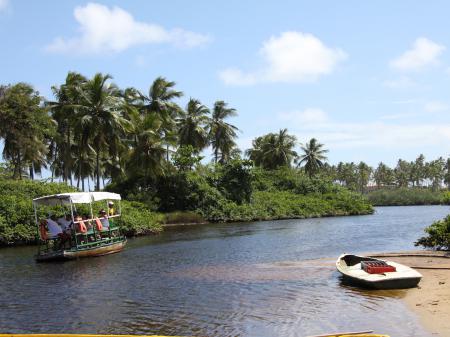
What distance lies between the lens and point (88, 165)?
71.6 metres

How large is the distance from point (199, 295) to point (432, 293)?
7.24 metres

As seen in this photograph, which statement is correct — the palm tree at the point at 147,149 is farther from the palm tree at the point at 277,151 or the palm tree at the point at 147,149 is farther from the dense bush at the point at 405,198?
the dense bush at the point at 405,198

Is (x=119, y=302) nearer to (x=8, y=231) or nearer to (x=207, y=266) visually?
(x=207, y=266)

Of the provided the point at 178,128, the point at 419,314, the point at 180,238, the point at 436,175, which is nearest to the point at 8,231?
the point at 180,238

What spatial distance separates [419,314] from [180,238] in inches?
1038

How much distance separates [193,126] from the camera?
66.2 m

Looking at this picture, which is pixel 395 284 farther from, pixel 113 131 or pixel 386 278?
pixel 113 131

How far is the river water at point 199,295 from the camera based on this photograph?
1307 centimetres

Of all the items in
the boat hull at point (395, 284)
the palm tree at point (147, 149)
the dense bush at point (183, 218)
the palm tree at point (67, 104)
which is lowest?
the boat hull at point (395, 284)

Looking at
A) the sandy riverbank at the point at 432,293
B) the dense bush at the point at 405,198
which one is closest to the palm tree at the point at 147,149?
the sandy riverbank at the point at 432,293

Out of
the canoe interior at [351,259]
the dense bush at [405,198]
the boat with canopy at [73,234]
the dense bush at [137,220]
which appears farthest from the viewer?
the dense bush at [405,198]

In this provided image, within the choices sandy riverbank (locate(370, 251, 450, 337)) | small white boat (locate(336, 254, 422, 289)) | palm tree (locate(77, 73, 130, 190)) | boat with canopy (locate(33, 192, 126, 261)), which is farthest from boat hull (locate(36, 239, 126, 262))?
palm tree (locate(77, 73, 130, 190))

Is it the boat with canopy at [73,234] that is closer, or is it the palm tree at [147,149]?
the boat with canopy at [73,234]

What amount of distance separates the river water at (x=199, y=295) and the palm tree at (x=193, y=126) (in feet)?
121
